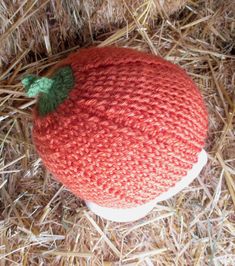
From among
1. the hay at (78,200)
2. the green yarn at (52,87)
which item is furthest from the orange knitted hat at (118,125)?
the hay at (78,200)

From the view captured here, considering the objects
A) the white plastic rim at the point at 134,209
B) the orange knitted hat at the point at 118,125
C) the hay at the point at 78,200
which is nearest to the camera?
the orange knitted hat at the point at 118,125

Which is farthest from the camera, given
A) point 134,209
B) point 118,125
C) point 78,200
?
point 78,200

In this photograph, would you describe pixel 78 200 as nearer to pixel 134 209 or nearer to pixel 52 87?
pixel 134 209

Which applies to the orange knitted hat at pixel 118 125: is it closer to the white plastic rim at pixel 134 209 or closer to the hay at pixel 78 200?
the white plastic rim at pixel 134 209

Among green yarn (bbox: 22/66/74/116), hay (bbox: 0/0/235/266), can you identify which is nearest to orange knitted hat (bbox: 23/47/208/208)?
green yarn (bbox: 22/66/74/116)

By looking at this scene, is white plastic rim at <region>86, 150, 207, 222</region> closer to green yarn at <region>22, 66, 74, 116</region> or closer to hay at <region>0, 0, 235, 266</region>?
hay at <region>0, 0, 235, 266</region>

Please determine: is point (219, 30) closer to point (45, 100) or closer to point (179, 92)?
point (179, 92)

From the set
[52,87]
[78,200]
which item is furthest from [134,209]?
[52,87]
